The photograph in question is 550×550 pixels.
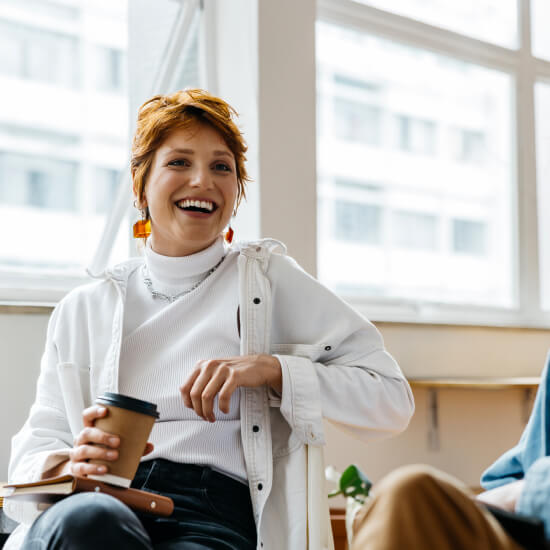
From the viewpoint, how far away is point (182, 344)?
1.49 meters

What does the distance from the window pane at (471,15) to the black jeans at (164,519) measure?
256 centimetres

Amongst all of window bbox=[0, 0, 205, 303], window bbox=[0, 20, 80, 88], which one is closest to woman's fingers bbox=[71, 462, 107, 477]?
window bbox=[0, 0, 205, 303]

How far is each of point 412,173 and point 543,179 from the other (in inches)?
33.6

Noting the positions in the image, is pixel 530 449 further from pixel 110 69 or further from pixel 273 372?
pixel 110 69

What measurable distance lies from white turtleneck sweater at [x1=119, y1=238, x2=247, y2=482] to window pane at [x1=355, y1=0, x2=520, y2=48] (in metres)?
2.17

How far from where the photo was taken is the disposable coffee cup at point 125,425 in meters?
1.08

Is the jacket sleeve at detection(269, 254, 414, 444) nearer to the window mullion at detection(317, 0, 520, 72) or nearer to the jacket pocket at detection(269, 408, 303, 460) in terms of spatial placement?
the jacket pocket at detection(269, 408, 303, 460)

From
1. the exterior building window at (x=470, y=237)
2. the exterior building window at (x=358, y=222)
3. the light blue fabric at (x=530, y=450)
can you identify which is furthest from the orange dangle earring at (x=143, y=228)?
the exterior building window at (x=470, y=237)

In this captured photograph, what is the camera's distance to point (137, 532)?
107cm

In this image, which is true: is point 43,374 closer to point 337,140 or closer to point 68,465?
point 68,465

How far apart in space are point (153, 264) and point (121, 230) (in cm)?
111

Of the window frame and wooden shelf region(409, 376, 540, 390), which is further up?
the window frame

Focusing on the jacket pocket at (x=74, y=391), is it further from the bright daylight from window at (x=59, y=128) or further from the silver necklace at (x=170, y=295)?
the bright daylight from window at (x=59, y=128)

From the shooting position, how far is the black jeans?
103cm
